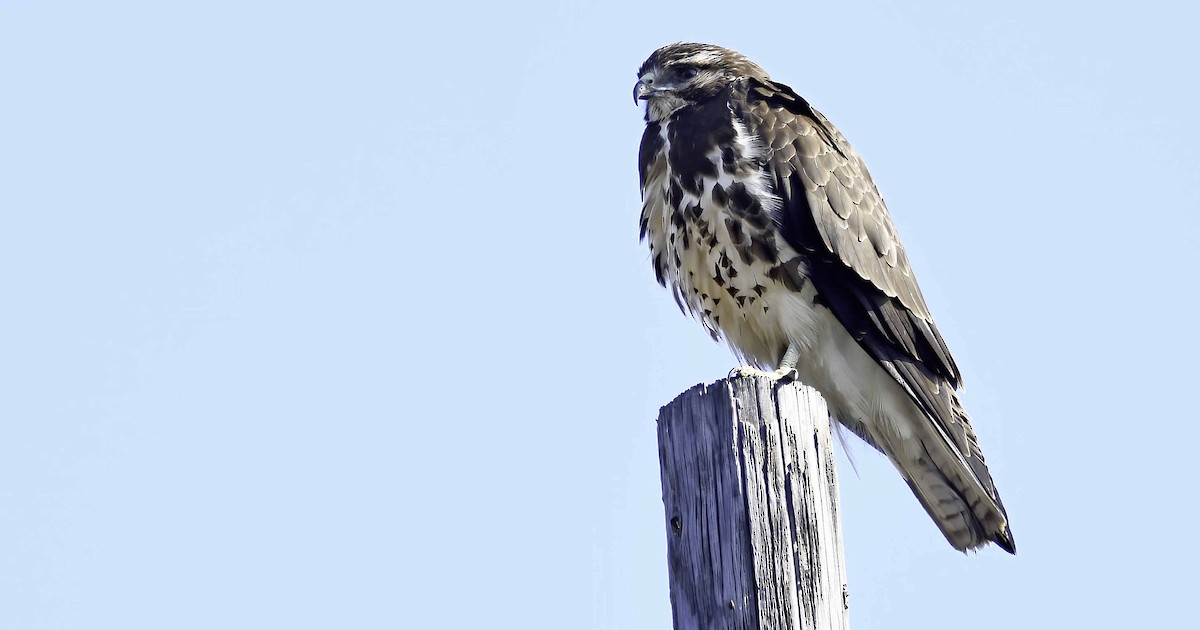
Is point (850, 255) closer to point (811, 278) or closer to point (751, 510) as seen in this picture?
point (811, 278)

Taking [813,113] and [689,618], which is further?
[813,113]

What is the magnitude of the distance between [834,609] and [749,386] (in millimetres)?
618

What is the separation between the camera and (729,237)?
5.46 meters

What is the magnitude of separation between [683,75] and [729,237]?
1.13 meters

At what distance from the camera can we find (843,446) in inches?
242

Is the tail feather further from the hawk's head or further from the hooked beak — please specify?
the hooked beak

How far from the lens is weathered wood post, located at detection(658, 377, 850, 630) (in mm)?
3320

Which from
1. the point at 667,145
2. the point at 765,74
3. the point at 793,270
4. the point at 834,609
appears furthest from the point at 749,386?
the point at 765,74

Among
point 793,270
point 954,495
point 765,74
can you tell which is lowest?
point 954,495

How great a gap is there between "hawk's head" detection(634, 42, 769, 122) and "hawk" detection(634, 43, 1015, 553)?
18 centimetres

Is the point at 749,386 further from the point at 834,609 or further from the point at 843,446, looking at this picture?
the point at 843,446

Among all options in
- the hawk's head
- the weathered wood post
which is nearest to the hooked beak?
the hawk's head

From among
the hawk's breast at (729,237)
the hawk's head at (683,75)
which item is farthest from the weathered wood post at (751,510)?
the hawk's head at (683,75)

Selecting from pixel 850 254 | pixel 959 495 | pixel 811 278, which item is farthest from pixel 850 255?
pixel 959 495
